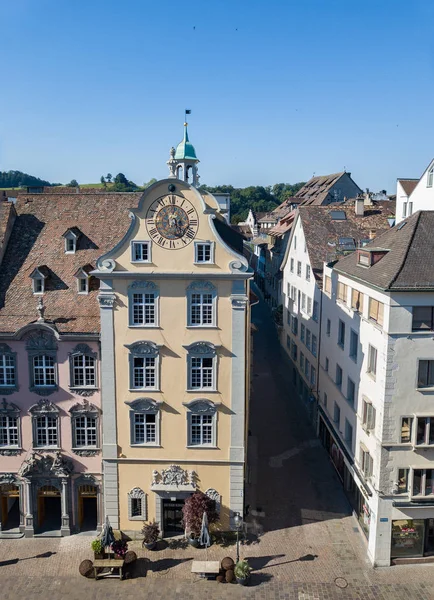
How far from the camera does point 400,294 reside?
99.0 feet

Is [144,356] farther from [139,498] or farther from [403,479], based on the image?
[403,479]

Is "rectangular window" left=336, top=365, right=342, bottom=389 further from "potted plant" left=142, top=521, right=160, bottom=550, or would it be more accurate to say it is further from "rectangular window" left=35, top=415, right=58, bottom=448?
"rectangular window" left=35, top=415, right=58, bottom=448

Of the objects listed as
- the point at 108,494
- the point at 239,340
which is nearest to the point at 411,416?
the point at 239,340

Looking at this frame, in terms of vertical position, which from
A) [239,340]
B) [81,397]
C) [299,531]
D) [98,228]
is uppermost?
[98,228]

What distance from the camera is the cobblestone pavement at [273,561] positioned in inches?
1195

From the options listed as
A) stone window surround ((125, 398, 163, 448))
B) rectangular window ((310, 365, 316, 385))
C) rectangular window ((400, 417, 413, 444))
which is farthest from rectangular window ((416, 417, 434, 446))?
rectangular window ((310, 365, 316, 385))

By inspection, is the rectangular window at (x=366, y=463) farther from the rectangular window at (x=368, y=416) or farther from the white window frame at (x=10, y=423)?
the white window frame at (x=10, y=423)

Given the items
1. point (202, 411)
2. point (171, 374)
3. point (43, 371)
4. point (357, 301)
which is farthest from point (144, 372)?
point (357, 301)

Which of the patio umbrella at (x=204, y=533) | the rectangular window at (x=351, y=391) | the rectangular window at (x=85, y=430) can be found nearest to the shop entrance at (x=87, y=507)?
the rectangular window at (x=85, y=430)

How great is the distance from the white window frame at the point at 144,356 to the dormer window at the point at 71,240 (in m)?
9.31

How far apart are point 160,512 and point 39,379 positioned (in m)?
12.0

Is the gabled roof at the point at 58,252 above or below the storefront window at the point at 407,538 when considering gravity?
above

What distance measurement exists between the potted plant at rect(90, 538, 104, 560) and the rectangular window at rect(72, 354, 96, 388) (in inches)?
377

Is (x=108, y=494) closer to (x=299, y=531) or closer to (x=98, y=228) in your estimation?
(x=299, y=531)
